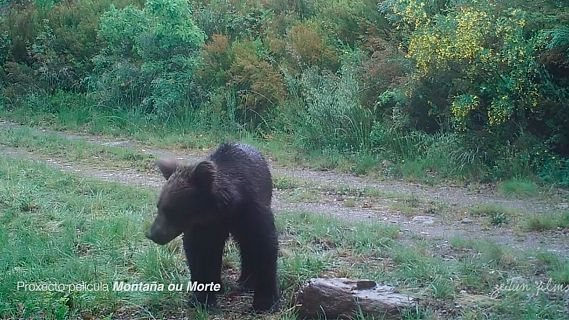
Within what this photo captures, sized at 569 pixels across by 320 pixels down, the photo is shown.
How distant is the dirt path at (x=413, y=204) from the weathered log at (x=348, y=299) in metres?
2.05

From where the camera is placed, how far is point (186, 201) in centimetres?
624

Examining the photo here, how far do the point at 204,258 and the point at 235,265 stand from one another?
1.14 meters

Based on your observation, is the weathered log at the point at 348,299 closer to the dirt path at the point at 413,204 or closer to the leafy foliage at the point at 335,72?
the dirt path at the point at 413,204

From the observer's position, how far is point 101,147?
14570mm

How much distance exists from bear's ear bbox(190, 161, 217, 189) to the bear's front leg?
39 cm

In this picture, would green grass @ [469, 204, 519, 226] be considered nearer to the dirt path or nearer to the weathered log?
the dirt path

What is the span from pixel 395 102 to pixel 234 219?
8.34 m

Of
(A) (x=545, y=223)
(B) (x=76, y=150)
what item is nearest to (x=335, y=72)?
(B) (x=76, y=150)

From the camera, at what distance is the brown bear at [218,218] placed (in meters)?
6.26

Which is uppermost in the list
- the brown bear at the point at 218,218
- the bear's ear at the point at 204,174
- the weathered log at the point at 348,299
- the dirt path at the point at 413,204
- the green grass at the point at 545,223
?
the bear's ear at the point at 204,174

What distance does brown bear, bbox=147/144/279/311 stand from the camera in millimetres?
6258

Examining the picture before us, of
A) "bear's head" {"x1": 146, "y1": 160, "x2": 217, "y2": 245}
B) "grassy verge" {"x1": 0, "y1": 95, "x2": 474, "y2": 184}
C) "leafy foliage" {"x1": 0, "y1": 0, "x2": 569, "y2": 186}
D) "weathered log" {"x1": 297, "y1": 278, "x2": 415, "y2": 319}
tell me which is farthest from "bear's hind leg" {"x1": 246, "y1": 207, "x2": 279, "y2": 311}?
"leafy foliage" {"x1": 0, "y1": 0, "x2": 569, "y2": 186}

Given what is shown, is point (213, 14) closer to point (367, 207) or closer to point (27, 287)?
point (367, 207)

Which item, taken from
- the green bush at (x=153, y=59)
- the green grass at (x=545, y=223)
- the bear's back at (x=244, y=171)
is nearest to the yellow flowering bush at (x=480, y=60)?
the green grass at (x=545, y=223)
